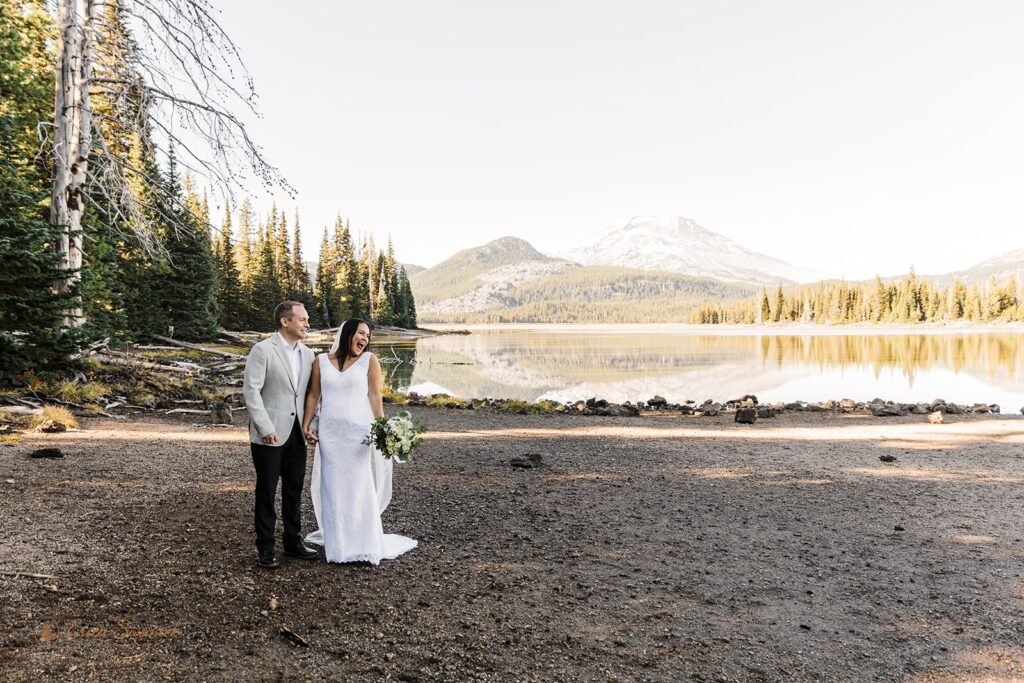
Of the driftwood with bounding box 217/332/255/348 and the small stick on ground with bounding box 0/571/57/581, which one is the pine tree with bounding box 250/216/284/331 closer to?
the driftwood with bounding box 217/332/255/348

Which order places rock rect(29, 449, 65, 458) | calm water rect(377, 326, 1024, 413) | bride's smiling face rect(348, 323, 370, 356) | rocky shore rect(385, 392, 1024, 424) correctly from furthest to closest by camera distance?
calm water rect(377, 326, 1024, 413) < rocky shore rect(385, 392, 1024, 424) < rock rect(29, 449, 65, 458) < bride's smiling face rect(348, 323, 370, 356)

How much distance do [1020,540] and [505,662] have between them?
236 inches

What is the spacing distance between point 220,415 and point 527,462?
7734 millimetres

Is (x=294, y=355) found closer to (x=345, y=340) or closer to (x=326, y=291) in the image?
(x=345, y=340)

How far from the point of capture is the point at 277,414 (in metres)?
5.16

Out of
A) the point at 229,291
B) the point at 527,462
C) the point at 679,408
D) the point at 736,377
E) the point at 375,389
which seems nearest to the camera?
the point at 375,389

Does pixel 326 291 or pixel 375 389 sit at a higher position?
pixel 326 291

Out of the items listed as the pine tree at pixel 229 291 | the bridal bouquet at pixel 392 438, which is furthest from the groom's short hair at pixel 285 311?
the pine tree at pixel 229 291

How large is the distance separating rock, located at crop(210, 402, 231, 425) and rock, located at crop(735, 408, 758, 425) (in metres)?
12.8

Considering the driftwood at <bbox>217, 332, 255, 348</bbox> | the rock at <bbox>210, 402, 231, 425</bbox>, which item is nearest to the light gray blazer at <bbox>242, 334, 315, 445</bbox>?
the rock at <bbox>210, 402, 231, 425</bbox>

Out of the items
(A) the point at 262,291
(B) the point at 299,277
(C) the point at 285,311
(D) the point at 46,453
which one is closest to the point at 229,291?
(A) the point at 262,291

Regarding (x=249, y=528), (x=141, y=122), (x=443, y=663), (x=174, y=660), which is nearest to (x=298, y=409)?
(x=249, y=528)

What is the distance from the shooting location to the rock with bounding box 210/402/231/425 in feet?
44.1

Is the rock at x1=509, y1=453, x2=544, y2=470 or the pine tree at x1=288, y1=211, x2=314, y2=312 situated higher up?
the pine tree at x1=288, y1=211, x2=314, y2=312
